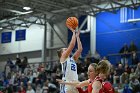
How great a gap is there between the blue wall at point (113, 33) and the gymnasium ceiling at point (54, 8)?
0.62 metres

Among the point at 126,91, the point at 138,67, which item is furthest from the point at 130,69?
the point at 126,91

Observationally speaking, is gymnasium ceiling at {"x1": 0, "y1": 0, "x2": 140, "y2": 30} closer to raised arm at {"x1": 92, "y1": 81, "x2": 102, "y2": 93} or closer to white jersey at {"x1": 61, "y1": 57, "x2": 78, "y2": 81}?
white jersey at {"x1": 61, "y1": 57, "x2": 78, "y2": 81}

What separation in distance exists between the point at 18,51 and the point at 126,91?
17596mm

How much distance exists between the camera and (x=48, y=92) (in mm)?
20297

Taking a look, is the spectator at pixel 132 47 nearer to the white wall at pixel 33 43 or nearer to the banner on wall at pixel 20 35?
the white wall at pixel 33 43

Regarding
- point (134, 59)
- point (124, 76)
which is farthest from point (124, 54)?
point (124, 76)

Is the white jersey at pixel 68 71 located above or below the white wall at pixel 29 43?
below

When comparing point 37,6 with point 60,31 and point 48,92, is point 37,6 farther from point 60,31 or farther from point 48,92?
point 48,92

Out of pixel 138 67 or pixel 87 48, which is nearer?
pixel 138 67

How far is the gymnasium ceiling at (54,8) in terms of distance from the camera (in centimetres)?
2581

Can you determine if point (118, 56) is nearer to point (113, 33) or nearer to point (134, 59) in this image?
point (113, 33)

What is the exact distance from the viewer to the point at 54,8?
93.2 ft

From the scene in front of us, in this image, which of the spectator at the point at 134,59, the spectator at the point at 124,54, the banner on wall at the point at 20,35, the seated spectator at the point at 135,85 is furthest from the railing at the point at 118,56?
the banner on wall at the point at 20,35

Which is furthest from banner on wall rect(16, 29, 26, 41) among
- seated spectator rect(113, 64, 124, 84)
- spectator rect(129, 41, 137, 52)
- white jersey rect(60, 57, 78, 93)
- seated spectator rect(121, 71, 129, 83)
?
white jersey rect(60, 57, 78, 93)
